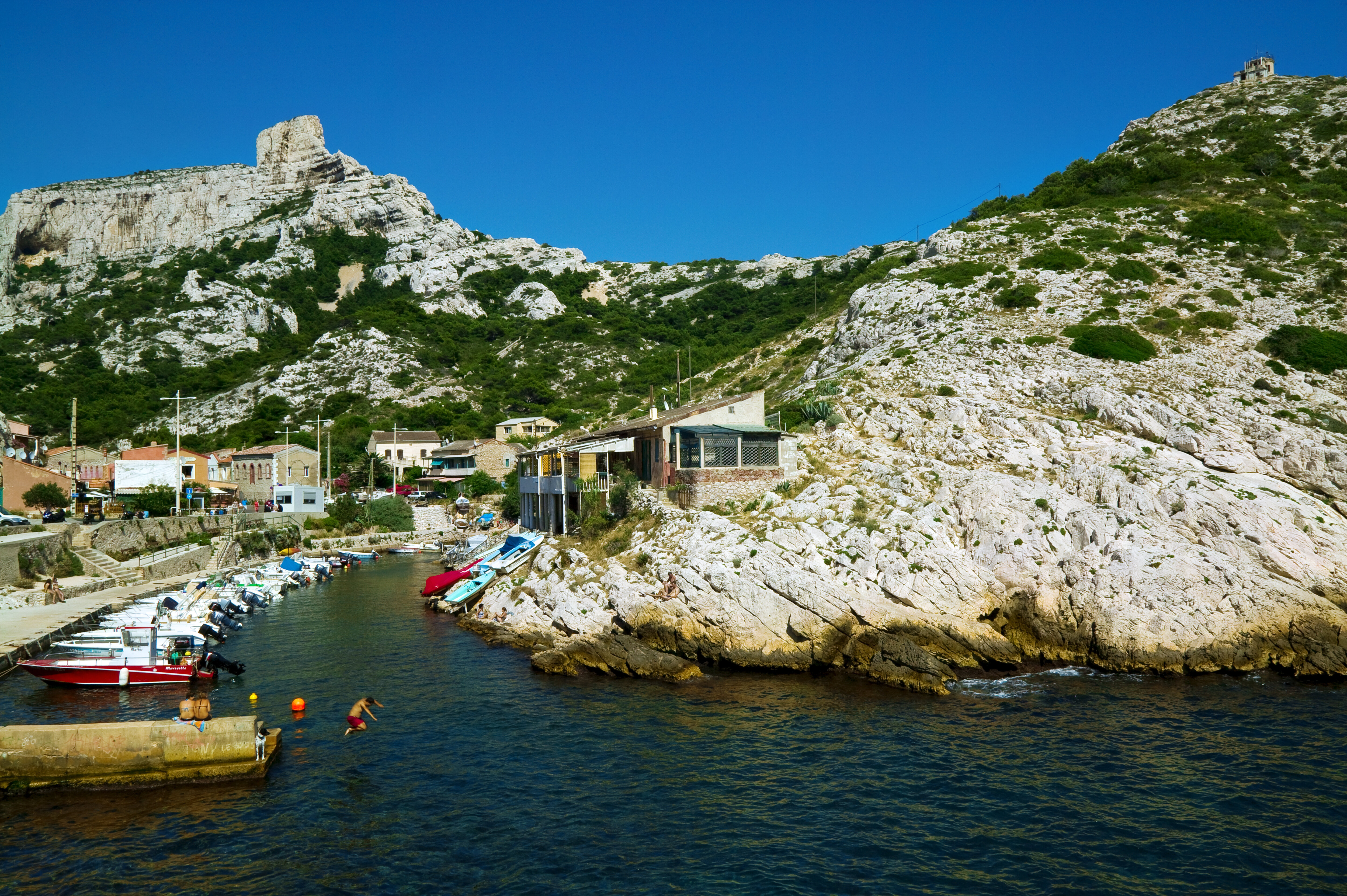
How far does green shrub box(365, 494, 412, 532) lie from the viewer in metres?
78.3

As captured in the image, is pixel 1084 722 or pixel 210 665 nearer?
pixel 1084 722

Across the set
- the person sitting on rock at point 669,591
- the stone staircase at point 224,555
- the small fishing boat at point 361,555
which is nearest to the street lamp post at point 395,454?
the small fishing boat at point 361,555

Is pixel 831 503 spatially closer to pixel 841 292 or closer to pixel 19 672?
pixel 19 672

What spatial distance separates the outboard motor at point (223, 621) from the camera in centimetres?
3988

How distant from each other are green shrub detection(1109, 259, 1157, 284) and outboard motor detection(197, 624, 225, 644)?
57449mm

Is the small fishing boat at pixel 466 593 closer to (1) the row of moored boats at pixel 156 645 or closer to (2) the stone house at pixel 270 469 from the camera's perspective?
(1) the row of moored boats at pixel 156 645

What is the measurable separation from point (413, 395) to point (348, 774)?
334 ft

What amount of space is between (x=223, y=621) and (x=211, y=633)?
218 inches

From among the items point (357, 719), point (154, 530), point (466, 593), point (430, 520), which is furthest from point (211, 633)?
point (430, 520)

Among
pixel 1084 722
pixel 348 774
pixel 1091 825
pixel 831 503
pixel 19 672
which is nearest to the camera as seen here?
pixel 1091 825

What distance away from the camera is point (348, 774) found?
21.7 m

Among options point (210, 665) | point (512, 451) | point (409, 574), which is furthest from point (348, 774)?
point (512, 451)

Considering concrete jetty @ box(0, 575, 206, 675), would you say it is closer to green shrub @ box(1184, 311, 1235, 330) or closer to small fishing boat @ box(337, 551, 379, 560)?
small fishing boat @ box(337, 551, 379, 560)

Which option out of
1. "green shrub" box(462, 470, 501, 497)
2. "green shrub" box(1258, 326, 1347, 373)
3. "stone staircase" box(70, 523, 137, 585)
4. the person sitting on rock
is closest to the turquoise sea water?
the person sitting on rock
